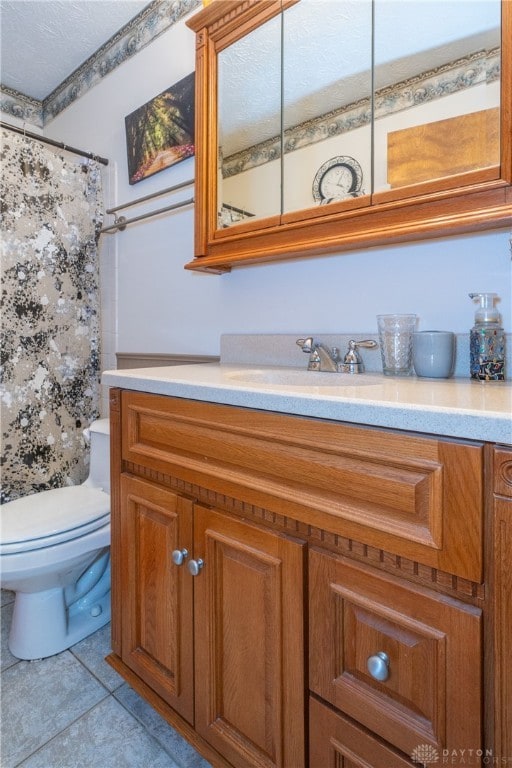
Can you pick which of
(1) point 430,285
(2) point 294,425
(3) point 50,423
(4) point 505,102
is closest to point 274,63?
(4) point 505,102

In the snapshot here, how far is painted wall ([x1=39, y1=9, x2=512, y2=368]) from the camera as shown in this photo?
0.96 metres

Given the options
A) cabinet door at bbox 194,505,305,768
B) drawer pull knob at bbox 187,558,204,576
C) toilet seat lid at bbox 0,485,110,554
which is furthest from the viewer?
toilet seat lid at bbox 0,485,110,554

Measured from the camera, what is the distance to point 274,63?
1.19 m

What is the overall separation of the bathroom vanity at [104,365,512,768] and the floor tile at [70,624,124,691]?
251 mm

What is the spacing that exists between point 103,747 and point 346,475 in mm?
994

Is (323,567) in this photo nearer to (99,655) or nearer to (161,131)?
(99,655)

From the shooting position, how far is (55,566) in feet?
3.92

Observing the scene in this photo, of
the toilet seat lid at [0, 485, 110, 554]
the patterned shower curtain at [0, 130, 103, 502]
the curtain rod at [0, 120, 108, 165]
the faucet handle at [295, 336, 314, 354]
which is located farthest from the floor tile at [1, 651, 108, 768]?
the curtain rod at [0, 120, 108, 165]

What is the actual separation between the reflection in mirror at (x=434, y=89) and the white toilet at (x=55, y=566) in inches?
51.8

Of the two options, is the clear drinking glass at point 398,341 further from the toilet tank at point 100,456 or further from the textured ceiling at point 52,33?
the textured ceiling at point 52,33

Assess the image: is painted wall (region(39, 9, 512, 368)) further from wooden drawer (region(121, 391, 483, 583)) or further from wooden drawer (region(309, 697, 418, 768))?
wooden drawer (region(309, 697, 418, 768))

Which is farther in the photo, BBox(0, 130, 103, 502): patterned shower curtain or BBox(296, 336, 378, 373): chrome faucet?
BBox(0, 130, 103, 502): patterned shower curtain

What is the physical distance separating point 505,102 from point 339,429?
2.56ft

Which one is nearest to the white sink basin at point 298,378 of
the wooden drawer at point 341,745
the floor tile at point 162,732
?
the wooden drawer at point 341,745
